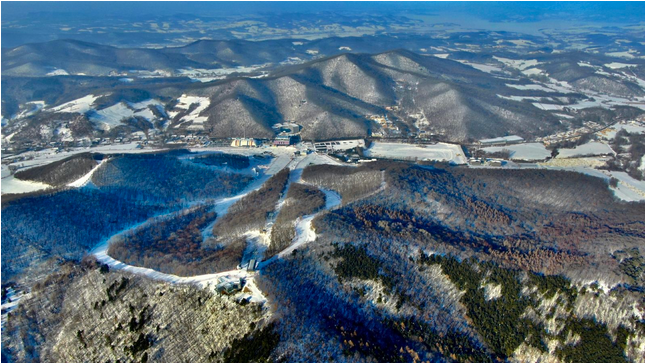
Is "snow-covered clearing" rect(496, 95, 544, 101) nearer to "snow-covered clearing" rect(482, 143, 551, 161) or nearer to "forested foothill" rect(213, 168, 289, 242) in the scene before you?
"snow-covered clearing" rect(482, 143, 551, 161)

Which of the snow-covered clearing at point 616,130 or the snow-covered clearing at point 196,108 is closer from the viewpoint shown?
the snow-covered clearing at point 616,130

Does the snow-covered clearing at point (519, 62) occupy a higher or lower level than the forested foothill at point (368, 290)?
lower

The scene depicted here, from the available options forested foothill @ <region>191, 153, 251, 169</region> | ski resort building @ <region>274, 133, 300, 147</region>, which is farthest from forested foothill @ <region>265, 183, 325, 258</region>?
ski resort building @ <region>274, 133, 300, 147</region>

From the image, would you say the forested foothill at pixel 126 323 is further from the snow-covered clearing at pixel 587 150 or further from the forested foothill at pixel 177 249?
the snow-covered clearing at pixel 587 150

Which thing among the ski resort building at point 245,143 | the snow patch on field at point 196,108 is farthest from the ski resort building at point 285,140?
the snow patch on field at point 196,108

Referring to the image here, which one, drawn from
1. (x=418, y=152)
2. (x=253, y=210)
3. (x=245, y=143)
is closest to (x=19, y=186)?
(x=253, y=210)

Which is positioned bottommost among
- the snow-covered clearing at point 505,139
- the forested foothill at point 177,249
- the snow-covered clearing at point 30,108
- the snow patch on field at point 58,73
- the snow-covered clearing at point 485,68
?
the snow-covered clearing at point 505,139

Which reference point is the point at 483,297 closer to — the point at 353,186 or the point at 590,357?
the point at 590,357
